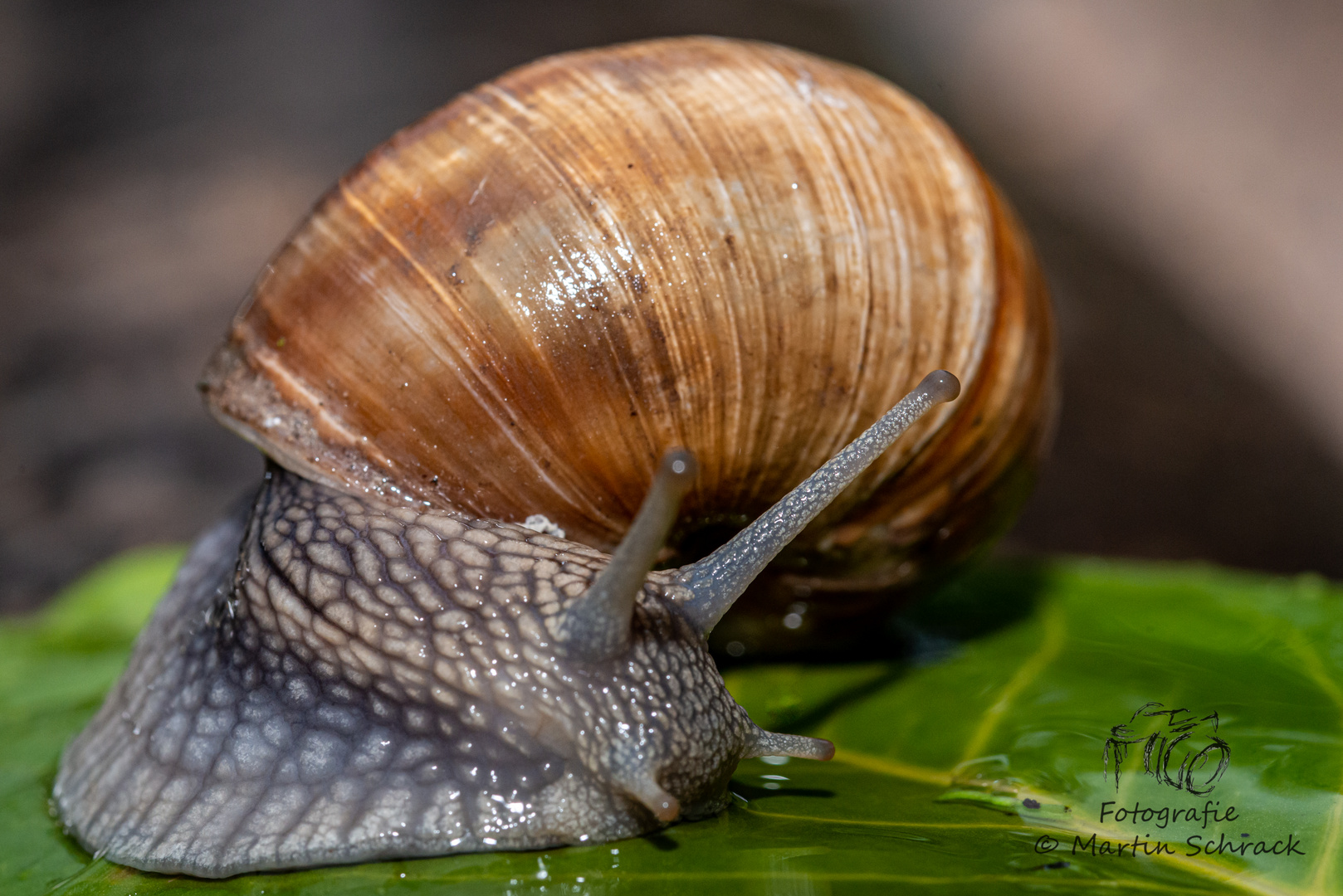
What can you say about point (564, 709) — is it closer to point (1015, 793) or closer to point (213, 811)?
point (213, 811)

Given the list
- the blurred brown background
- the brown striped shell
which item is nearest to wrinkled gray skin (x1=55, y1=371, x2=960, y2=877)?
the brown striped shell

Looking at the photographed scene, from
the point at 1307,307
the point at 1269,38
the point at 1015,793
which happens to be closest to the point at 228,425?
the point at 1015,793

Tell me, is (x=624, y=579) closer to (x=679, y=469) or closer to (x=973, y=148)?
(x=679, y=469)

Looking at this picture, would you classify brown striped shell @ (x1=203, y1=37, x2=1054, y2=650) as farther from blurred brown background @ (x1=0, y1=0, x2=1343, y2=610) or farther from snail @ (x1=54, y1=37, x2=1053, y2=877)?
blurred brown background @ (x1=0, y1=0, x2=1343, y2=610)

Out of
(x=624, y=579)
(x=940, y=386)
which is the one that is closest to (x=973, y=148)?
(x=940, y=386)

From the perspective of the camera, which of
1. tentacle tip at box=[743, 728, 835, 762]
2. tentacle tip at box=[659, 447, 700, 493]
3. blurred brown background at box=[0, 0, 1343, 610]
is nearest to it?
tentacle tip at box=[659, 447, 700, 493]
